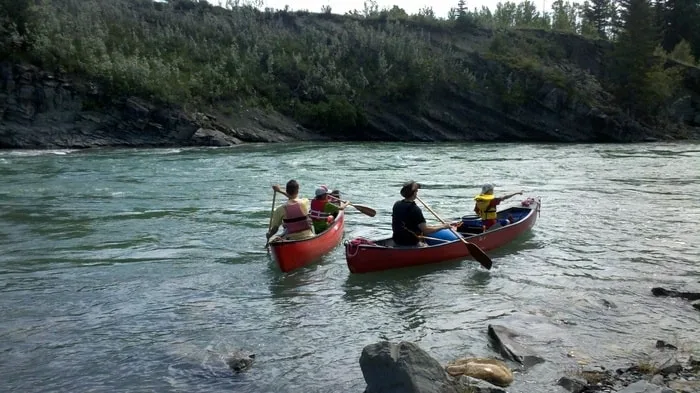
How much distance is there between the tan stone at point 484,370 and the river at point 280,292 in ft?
0.47

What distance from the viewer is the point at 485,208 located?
1159cm

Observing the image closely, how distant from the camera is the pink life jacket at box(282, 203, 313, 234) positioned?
10.4 m

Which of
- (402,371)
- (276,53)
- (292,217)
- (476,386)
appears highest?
(276,53)

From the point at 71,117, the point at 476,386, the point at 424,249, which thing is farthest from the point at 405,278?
the point at 71,117

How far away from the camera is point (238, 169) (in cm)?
2434

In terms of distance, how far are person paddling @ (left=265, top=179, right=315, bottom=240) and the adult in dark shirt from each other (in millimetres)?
1538

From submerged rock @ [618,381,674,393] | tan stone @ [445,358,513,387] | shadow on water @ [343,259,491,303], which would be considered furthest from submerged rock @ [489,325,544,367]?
shadow on water @ [343,259,491,303]

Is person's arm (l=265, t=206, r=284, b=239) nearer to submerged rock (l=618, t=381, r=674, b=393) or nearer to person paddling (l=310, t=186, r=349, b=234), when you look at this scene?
person paddling (l=310, t=186, r=349, b=234)

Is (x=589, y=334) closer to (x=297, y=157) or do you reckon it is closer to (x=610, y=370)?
(x=610, y=370)

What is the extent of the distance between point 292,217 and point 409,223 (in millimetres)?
1952

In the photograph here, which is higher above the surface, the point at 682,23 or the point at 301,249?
the point at 682,23

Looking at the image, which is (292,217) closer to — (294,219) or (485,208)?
(294,219)

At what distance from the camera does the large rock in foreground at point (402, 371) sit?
4824 millimetres

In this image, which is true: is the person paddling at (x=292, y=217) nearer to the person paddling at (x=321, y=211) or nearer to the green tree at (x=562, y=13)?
the person paddling at (x=321, y=211)
